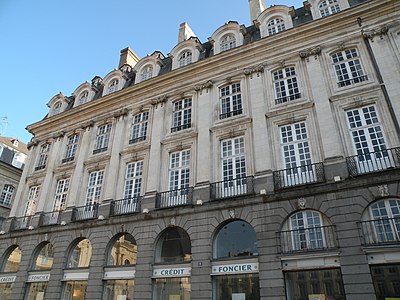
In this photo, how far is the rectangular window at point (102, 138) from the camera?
20.3 metres

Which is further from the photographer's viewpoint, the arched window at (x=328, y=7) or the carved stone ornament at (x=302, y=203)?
the arched window at (x=328, y=7)

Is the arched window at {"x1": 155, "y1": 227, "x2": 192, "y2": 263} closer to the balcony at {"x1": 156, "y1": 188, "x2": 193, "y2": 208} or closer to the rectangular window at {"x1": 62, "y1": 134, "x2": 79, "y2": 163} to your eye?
the balcony at {"x1": 156, "y1": 188, "x2": 193, "y2": 208}

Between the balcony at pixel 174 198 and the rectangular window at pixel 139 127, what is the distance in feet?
14.6

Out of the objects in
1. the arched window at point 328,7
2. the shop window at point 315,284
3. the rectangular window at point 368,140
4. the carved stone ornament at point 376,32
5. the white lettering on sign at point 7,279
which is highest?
the arched window at point 328,7

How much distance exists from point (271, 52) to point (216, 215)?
950cm

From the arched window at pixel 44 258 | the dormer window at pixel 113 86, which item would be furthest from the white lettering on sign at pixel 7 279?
the dormer window at pixel 113 86

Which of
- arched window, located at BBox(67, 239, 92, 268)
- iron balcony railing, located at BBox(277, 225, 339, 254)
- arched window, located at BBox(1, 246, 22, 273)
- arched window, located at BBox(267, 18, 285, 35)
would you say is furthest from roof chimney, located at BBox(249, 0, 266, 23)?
arched window, located at BBox(1, 246, 22, 273)

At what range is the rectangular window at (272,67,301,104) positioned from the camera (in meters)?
15.5

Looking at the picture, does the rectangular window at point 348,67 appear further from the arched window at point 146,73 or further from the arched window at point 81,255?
the arched window at point 81,255

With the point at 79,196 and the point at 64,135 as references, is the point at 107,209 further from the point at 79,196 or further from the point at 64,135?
the point at 64,135

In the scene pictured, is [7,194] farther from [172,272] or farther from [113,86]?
[172,272]

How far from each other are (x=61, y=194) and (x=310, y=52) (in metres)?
17.4

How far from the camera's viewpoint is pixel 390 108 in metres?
12.7

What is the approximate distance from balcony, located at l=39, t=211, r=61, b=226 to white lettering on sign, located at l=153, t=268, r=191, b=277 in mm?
8202
